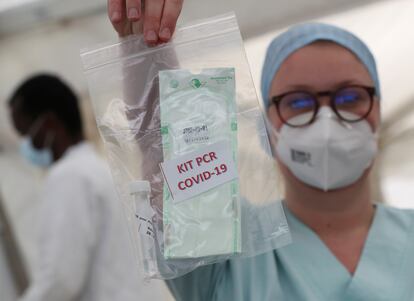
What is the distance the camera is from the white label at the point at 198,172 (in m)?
0.62

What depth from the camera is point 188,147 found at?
0.63 meters

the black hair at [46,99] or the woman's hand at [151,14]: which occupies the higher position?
the woman's hand at [151,14]

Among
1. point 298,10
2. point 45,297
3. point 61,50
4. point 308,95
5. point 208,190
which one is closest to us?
point 208,190

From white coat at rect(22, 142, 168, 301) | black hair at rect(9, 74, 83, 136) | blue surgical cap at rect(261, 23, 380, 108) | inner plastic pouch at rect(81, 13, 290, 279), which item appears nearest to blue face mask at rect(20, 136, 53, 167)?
black hair at rect(9, 74, 83, 136)

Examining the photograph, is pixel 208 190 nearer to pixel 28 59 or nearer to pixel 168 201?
pixel 168 201

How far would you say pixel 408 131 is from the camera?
1.75m

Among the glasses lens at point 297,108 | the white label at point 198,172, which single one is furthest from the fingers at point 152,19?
the glasses lens at point 297,108

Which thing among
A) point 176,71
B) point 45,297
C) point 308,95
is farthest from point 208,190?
point 45,297

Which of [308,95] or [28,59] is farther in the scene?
[28,59]

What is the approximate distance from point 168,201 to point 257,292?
0.22m

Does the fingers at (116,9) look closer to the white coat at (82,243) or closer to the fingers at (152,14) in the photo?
the fingers at (152,14)

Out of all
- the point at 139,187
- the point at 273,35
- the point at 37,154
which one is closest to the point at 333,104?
the point at 139,187

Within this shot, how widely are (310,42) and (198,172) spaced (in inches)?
15.9

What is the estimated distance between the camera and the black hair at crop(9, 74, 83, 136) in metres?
1.62
